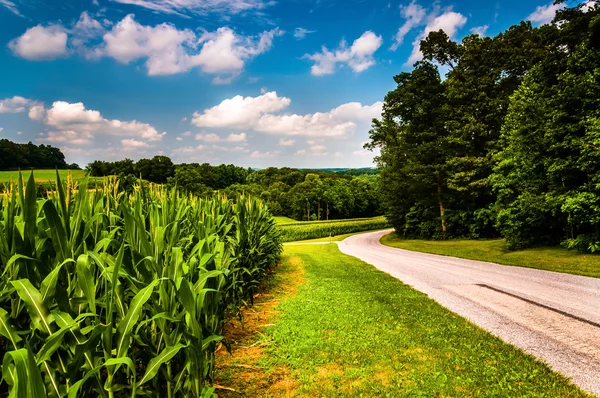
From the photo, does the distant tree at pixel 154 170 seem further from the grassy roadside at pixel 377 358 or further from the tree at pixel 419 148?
the tree at pixel 419 148

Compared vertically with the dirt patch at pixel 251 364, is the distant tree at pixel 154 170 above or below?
above

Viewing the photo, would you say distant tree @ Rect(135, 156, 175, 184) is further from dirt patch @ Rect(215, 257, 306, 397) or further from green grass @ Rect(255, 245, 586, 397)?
green grass @ Rect(255, 245, 586, 397)

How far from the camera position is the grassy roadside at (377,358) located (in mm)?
3840

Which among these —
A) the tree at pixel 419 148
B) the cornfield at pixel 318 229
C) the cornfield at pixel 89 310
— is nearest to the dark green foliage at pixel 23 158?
the cornfield at pixel 89 310

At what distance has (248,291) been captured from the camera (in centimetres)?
702

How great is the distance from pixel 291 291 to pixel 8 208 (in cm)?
690

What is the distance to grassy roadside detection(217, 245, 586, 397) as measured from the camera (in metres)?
3.84

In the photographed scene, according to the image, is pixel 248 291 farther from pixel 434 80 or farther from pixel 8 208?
pixel 434 80

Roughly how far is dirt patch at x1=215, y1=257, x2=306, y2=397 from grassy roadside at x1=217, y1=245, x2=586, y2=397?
0.04ft

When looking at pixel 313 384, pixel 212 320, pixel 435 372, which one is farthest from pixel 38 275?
pixel 435 372

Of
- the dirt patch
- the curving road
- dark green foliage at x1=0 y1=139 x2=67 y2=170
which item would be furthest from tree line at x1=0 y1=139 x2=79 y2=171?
the curving road

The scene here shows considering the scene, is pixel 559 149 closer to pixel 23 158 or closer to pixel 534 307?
pixel 534 307

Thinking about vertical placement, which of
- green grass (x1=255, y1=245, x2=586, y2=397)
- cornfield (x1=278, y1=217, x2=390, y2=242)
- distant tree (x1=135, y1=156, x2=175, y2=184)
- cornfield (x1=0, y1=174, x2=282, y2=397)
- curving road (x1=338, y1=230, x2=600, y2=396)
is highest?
distant tree (x1=135, y1=156, x2=175, y2=184)

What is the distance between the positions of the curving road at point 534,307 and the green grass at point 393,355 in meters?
0.45
